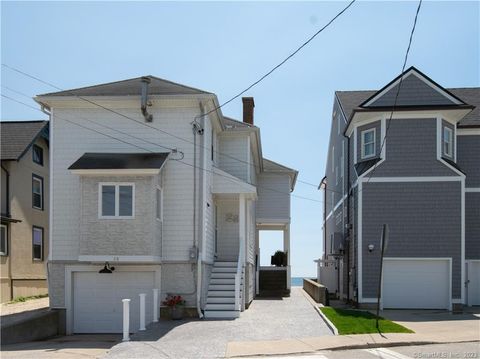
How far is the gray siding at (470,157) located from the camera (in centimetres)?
2534

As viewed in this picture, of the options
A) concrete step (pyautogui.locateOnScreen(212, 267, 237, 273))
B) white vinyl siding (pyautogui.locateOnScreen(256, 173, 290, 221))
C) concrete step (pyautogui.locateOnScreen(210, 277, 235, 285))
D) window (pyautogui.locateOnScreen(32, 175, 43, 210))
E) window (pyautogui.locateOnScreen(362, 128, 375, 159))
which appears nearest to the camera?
concrete step (pyautogui.locateOnScreen(210, 277, 235, 285))

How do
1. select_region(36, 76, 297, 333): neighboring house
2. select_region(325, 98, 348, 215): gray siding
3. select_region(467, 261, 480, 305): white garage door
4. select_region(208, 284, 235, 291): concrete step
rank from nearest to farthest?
select_region(36, 76, 297, 333): neighboring house
select_region(208, 284, 235, 291): concrete step
select_region(467, 261, 480, 305): white garage door
select_region(325, 98, 348, 215): gray siding

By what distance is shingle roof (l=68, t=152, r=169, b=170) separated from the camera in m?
18.0

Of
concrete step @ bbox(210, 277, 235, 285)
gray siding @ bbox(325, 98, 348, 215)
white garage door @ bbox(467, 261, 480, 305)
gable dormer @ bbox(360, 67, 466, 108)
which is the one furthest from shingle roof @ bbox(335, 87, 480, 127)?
concrete step @ bbox(210, 277, 235, 285)

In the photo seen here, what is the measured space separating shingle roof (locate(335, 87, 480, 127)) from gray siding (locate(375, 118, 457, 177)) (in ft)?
11.0

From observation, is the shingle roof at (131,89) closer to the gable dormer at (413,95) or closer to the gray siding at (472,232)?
the gable dormer at (413,95)

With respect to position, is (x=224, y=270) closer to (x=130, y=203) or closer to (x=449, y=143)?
(x=130, y=203)

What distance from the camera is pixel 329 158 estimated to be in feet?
119

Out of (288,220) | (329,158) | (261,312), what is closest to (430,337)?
(261,312)

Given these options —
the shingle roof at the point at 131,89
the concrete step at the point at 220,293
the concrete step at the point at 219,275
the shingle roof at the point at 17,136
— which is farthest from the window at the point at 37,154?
the concrete step at the point at 220,293

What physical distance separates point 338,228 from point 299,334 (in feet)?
54.2

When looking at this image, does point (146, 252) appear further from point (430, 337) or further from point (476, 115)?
point (476, 115)

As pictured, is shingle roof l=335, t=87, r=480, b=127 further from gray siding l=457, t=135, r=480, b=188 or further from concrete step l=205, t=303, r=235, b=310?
concrete step l=205, t=303, r=235, b=310

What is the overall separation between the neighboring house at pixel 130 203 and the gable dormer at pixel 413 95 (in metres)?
7.43
